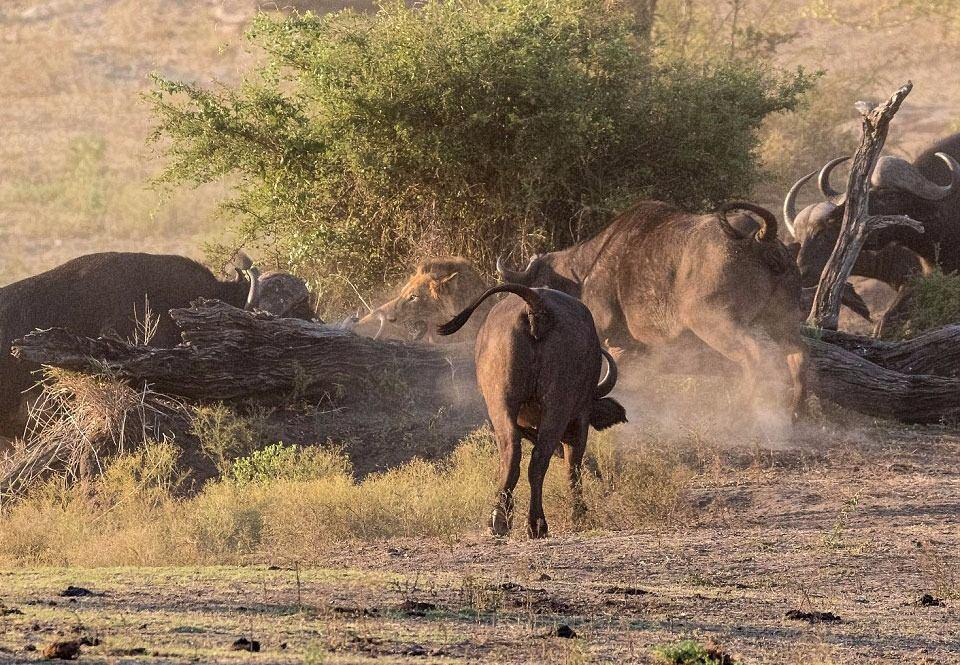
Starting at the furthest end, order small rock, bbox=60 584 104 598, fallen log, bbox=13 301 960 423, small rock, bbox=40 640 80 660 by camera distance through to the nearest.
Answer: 1. fallen log, bbox=13 301 960 423
2. small rock, bbox=60 584 104 598
3. small rock, bbox=40 640 80 660

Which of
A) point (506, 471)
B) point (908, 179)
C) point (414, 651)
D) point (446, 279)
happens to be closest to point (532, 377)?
point (506, 471)

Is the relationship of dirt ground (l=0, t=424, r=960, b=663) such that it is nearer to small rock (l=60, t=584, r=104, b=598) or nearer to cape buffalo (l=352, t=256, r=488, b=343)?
small rock (l=60, t=584, r=104, b=598)

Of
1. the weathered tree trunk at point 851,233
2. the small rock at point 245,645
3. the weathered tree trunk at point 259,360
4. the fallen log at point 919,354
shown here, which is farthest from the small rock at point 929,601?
the weathered tree trunk at point 851,233

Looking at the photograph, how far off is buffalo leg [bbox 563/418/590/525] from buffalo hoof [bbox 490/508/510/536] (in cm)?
78

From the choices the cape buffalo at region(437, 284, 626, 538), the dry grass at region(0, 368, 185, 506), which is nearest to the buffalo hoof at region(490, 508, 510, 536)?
the cape buffalo at region(437, 284, 626, 538)

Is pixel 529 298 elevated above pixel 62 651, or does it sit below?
above

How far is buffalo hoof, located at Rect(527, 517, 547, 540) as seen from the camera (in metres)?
8.76

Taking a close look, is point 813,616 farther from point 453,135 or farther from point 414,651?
point 453,135

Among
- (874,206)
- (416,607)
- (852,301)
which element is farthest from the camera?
(874,206)

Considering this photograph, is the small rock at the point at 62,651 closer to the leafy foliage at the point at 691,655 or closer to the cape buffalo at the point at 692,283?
the leafy foliage at the point at 691,655

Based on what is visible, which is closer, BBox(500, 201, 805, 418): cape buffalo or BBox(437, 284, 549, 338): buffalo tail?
BBox(437, 284, 549, 338): buffalo tail

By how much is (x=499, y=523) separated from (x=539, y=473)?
378 mm

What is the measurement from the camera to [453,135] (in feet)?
53.0

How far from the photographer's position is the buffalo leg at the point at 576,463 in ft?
31.0
